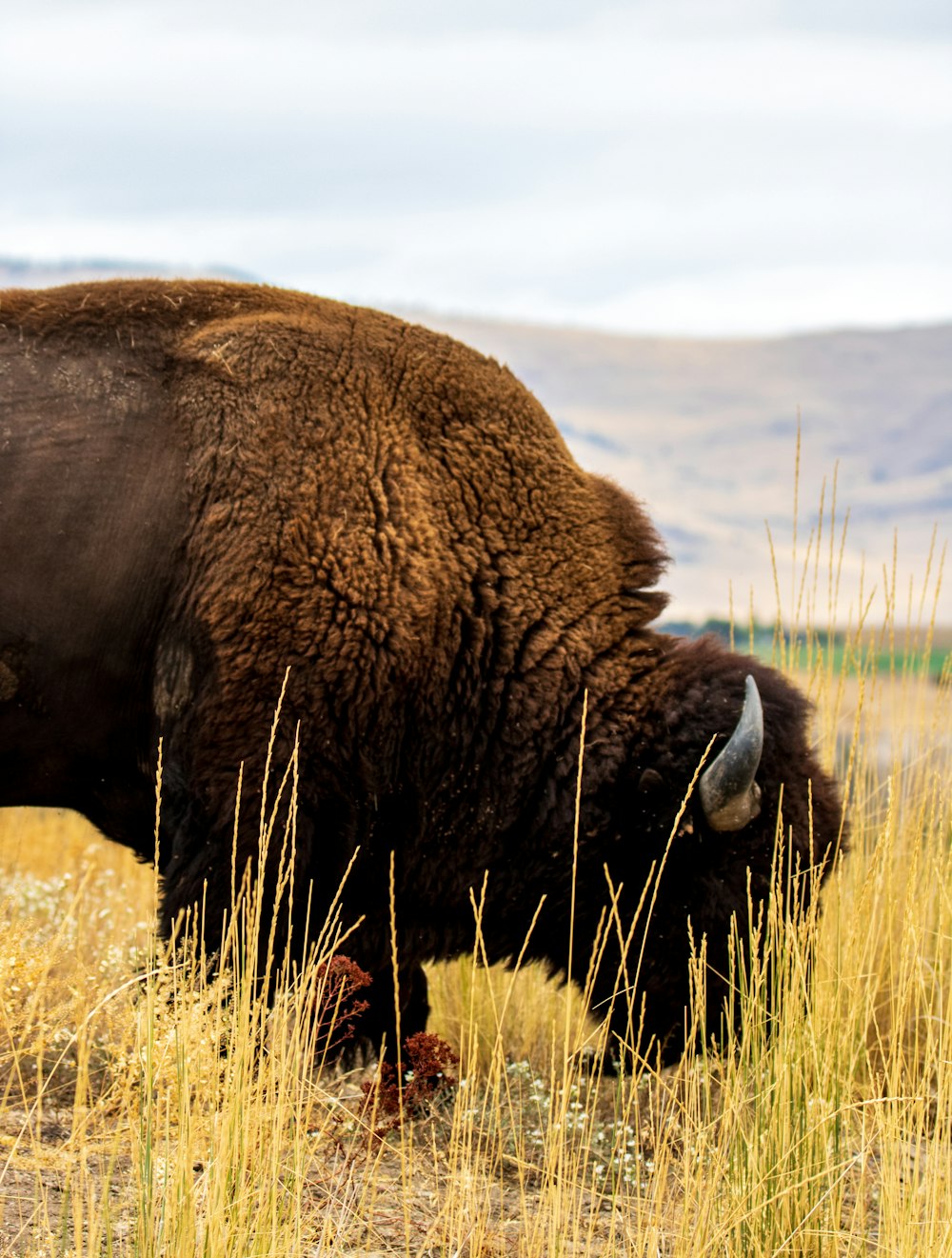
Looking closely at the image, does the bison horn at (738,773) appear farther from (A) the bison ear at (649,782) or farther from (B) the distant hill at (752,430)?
(B) the distant hill at (752,430)

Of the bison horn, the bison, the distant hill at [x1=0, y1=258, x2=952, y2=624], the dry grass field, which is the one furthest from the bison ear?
the distant hill at [x1=0, y1=258, x2=952, y2=624]

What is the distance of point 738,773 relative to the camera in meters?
3.99

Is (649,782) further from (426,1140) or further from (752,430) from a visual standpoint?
(752,430)

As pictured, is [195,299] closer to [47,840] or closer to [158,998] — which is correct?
[158,998]

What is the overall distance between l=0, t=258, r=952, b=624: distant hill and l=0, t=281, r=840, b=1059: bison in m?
70.6

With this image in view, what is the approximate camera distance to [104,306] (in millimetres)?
4324

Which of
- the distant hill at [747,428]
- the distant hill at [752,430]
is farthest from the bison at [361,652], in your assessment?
the distant hill at [752,430]

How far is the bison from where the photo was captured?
403 centimetres

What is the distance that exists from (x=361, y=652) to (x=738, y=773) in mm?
1111

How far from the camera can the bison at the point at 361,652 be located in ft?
13.2

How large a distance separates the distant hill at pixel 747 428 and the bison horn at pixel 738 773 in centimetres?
7081

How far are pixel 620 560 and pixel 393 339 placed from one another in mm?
1003

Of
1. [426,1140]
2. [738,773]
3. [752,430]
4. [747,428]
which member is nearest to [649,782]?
[738,773]

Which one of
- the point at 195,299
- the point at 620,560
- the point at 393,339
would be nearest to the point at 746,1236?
the point at 620,560
